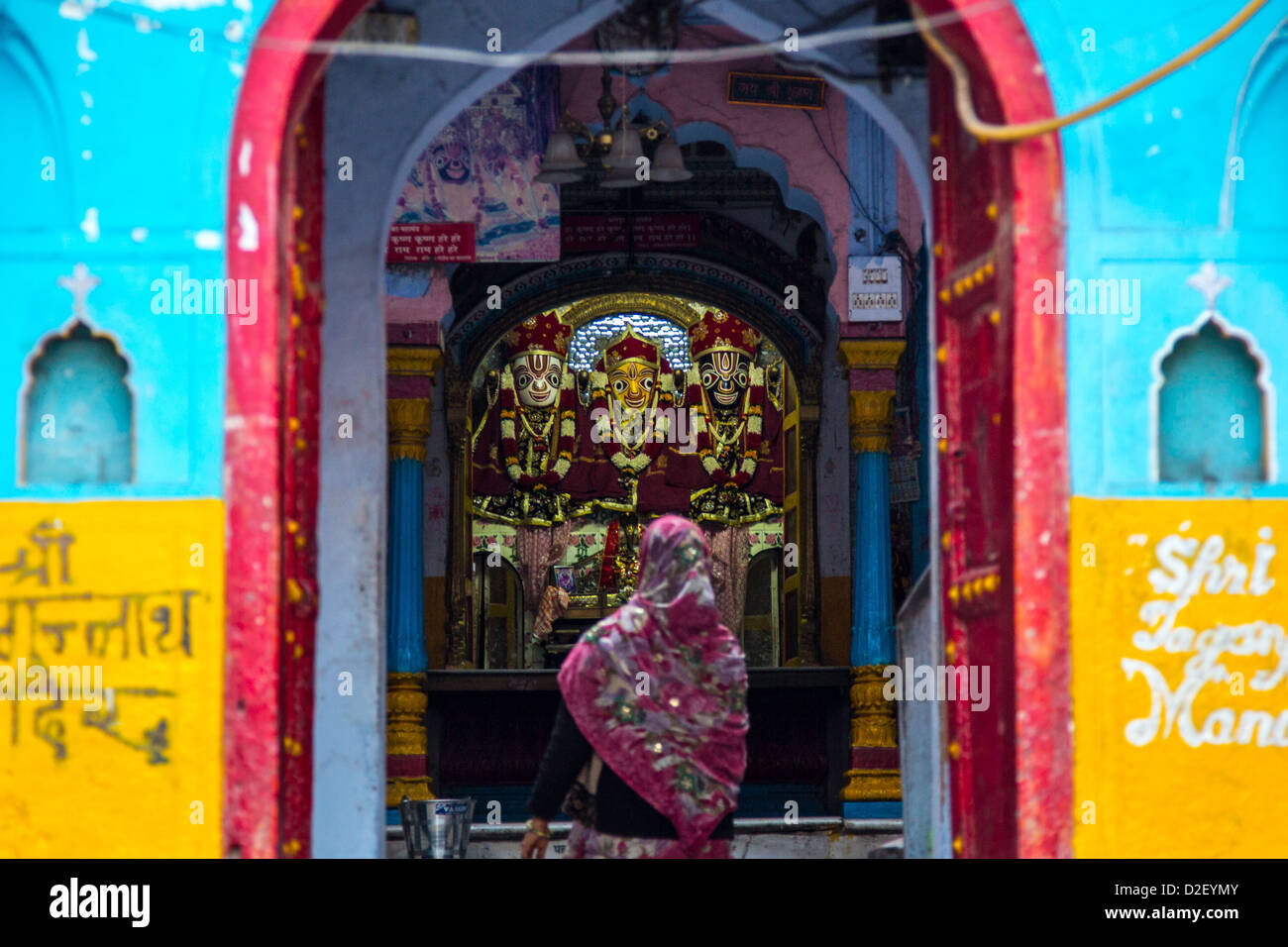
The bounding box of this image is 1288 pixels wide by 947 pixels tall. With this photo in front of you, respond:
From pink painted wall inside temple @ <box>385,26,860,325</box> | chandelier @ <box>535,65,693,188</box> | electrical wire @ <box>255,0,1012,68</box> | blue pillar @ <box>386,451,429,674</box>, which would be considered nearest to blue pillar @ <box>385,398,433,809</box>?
blue pillar @ <box>386,451,429,674</box>

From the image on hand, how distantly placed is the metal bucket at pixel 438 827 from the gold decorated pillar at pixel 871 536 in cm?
425

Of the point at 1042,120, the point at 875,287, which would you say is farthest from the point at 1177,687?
the point at 875,287

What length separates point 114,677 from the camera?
15.8 feet

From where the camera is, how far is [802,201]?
1038 cm

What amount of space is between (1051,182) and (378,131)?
254cm

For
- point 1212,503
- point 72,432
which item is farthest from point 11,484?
point 1212,503

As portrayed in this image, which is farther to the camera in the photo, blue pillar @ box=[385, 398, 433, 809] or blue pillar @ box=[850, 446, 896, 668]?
blue pillar @ box=[850, 446, 896, 668]

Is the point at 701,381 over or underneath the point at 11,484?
over

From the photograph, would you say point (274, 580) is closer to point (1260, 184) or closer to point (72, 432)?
point (72, 432)

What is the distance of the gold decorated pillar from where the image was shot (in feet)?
39.0

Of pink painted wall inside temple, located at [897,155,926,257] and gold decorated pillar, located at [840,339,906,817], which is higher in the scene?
pink painted wall inside temple, located at [897,155,926,257]

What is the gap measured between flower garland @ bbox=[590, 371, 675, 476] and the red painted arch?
11802 mm

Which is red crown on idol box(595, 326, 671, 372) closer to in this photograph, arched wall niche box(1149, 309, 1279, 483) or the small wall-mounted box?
the small wall-mounted box

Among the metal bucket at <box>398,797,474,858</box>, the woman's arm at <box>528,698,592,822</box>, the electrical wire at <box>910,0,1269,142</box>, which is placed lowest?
the metal bucket at <box>398,797,474,858</box>
